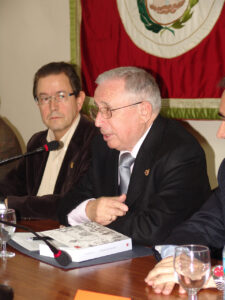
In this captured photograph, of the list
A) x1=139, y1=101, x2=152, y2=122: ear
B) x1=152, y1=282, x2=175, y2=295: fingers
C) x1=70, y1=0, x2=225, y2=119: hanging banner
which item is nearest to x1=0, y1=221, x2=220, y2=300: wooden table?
x1=152, y1=282, x2=175, y2=295: fingers

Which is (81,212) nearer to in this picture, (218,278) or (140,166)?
(140,166)

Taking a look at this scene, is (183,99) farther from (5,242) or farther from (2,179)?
(5,242)

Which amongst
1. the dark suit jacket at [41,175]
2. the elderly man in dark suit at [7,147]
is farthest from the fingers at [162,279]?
the elderly man in dark suit at [7,147]

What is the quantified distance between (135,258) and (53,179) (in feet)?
5.40

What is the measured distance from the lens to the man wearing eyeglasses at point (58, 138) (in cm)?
329

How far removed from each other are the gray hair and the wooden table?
97 centimetres

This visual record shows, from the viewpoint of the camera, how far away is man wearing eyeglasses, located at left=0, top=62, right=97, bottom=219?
3295mm

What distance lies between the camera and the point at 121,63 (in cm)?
426

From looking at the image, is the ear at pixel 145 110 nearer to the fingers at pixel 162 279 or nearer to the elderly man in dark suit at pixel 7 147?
the fingers at pixel 162 279

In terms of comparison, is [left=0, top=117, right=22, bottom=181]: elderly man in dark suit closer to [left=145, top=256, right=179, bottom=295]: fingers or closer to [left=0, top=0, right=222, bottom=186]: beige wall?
[left=0, top=0, right=222, bottom=186]: beige wall

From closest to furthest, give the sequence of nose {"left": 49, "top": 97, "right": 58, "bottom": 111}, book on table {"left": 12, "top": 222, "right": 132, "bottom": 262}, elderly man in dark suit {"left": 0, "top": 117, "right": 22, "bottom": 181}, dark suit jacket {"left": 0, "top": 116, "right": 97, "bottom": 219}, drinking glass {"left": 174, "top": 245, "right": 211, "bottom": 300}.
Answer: drinking glass {"left": 174, "top": 245, "right": 211, "bottom": 300} → book on table {"left": 12, "top": 222, "right": 132, "bottom": 262} → dark suit jacket {"left": 0, "top": 116, "right": 97, "bottom": 219} → nose {"left": 49, "top": 97, "right": 58, "bottom": 111} → elderly man in dark suit {"left": 0, "top": 117, "right": 22, "bottom": 181}

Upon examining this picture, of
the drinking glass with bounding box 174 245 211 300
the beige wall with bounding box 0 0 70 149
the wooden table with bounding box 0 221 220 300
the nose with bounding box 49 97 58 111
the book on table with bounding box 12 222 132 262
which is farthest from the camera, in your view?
the beige wall with bounding box 0 0 70 149

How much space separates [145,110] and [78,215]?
66 centimetres

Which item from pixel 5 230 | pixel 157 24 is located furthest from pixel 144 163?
pixel 157 24
